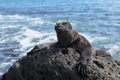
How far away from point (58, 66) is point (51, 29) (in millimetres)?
15351

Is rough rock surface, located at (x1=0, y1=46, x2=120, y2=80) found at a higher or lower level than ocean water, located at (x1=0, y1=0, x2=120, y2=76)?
higher

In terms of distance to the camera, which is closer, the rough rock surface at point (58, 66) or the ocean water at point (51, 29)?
the rough rock surface at point (58, 66)

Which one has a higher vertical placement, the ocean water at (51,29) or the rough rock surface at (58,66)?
the rough rock surface at (58,66)

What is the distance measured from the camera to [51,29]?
71.8ft

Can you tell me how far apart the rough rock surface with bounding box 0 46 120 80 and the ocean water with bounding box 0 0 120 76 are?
575 cm

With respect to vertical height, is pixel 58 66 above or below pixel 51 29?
above

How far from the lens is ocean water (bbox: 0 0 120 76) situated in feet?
53.3

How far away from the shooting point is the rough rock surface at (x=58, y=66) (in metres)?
6.38

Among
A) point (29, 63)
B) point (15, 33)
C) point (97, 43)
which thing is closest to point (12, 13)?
point (15, 33)

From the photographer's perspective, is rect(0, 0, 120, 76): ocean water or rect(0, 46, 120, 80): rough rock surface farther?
rect(0, 0, 120, 76): ocean water

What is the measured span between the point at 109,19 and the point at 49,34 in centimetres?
523

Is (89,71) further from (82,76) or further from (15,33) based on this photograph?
(15,33)

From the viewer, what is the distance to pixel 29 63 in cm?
692

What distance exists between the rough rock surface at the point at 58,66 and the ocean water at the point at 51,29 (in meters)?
5.75
